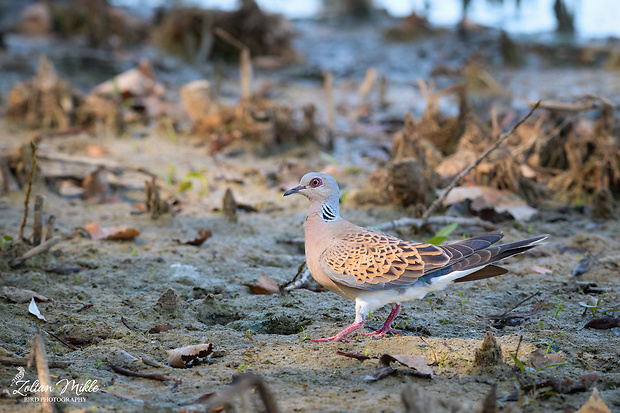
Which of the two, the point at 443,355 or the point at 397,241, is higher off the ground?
the point at 397,241

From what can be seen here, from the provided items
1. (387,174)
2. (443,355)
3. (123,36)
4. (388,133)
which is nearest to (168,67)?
(123,36)

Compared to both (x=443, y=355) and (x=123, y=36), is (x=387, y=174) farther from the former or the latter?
(x=123, y=36)

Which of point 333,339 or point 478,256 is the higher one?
point 478,256

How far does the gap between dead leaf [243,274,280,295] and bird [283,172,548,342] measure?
18.6 inches

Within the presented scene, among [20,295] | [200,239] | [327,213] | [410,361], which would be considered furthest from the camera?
[200,239]

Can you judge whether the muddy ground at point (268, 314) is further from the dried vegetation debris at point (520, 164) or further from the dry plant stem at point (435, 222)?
the dried vegetation debris at point (520, 164)

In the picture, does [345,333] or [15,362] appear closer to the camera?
[15,362]

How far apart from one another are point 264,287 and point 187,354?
966mm

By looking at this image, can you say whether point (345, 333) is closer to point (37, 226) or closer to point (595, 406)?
point (595, 406)

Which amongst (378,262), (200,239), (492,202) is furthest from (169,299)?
(492,202)

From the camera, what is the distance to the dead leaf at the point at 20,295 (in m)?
3.58

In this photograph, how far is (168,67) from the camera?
36.0 feet

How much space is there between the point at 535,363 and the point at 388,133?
215 inches

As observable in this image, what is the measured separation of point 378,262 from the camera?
136 inches
